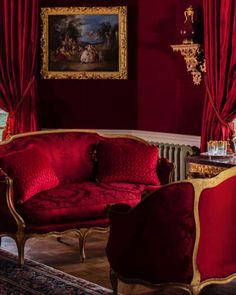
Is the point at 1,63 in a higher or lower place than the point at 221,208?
higher

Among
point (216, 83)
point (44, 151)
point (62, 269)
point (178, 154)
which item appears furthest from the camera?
point (178, 154)

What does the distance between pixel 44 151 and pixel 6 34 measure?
2081mm

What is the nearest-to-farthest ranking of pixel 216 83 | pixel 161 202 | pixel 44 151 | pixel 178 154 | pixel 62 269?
pixel 161 202, pixel 62 269, pixel 44 151, pixel 216 83, pixel 178 154

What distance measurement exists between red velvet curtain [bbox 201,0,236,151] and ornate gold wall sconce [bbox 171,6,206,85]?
182 millimetres

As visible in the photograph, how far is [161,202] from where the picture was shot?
3936 mm

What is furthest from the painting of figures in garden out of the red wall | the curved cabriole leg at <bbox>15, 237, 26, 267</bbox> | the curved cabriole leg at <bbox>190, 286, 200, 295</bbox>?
the curved cabriole leg at <bbox>190, 286, 200, 295</bbox>

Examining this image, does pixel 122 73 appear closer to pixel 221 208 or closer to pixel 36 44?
pixel 36 44

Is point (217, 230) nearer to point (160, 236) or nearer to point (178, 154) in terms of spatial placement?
point (160, 236)

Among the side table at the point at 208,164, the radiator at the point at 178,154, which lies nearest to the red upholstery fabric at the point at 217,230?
the side table at the point at 208,164

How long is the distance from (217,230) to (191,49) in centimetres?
299

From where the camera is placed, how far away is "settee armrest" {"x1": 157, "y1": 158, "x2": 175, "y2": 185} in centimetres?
599

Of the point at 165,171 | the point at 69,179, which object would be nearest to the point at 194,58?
the point at 165,171

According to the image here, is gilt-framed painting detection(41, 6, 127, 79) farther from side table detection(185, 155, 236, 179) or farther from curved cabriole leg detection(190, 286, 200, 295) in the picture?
curved cabriole leg detection(190, 286, 200, 295)

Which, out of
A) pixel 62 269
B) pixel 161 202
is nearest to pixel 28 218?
pixel 62 269
